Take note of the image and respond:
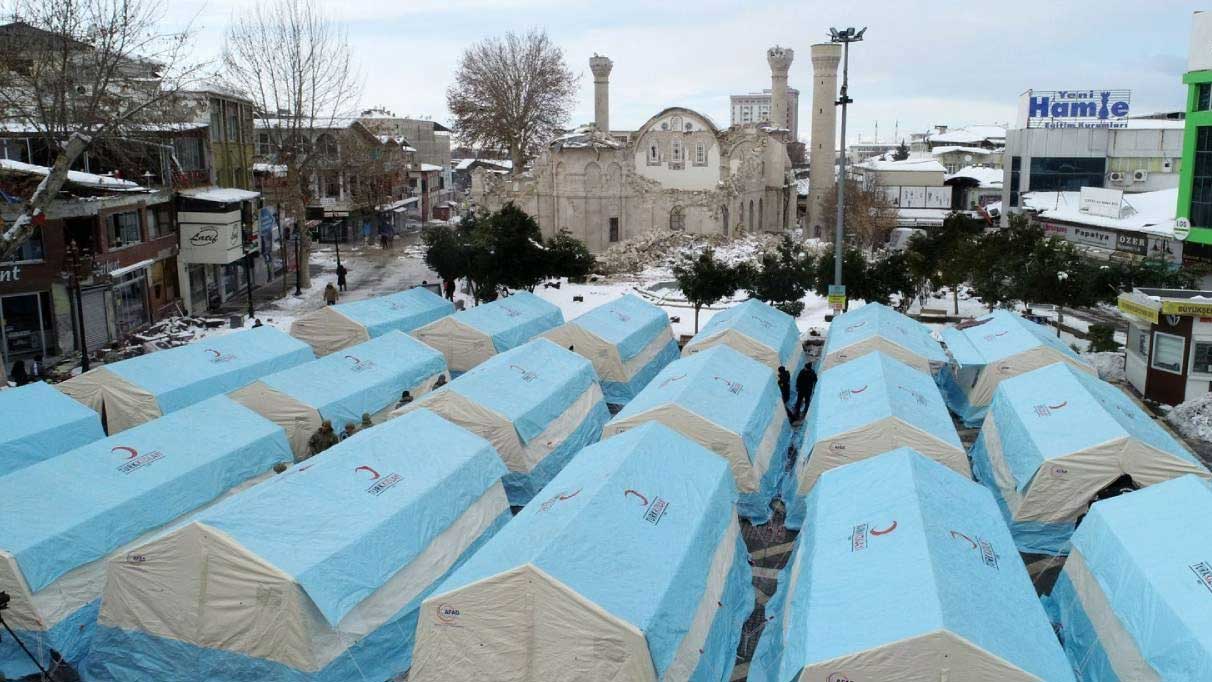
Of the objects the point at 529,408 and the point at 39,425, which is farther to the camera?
the point at 529,408

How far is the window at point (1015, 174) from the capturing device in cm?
5053

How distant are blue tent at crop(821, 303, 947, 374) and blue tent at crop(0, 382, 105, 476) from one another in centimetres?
1349

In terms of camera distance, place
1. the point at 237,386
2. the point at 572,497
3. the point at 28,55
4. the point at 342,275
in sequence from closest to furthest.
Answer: the point at 572,497
the point at 237,386
the point at 28,55
the point at 342,275

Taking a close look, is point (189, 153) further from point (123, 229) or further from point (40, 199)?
point (40, 199)

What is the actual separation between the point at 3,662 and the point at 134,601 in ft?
4.95

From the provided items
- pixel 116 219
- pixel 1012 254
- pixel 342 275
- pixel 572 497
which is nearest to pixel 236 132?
pixel 342 275

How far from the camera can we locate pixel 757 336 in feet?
67.8

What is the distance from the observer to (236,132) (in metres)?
36.0

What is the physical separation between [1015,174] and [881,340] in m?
37.1

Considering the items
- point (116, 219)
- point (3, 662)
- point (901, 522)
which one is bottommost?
point (3, 662)

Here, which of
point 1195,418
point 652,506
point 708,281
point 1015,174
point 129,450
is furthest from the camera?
point 1015,174

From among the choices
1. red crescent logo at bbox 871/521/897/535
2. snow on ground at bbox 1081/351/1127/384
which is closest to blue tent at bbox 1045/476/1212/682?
red crescent logo at bbox 871/521/897/535

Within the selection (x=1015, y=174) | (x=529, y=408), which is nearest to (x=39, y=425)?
(x=529, y=408)

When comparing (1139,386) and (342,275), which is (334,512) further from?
(342,275)
